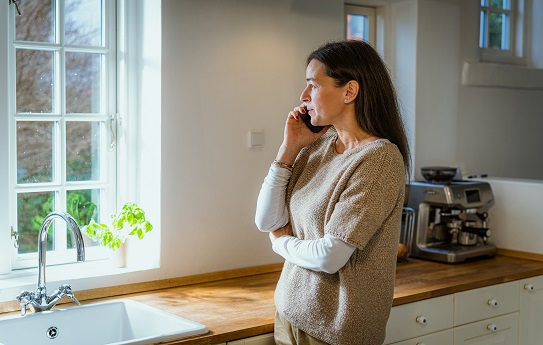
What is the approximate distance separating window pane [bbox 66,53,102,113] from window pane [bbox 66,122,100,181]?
0.06 metres

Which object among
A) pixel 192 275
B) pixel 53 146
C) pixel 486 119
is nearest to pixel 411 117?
pixel 486 119

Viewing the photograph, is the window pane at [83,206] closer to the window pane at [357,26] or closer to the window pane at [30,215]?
the window pane at [30,215]

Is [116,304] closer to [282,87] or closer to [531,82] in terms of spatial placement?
[282,87]

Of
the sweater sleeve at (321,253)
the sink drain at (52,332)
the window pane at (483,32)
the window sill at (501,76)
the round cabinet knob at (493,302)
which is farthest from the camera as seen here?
the window pane at (483,32)

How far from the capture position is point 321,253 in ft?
7.04

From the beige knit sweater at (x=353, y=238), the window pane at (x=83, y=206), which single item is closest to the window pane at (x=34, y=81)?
the window pane at (x=83, y=206)

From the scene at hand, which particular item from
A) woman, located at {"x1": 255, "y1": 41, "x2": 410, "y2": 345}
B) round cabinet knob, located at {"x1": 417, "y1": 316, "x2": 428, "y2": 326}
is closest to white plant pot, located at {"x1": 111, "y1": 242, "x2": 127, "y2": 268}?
woman, located at {"x1": 255, "y1": 41, "x2": 410, "y2": 345}

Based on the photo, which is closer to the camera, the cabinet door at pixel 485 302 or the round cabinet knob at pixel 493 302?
the cabinet door at pixel 485 302

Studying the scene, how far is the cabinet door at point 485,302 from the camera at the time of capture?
123 inches

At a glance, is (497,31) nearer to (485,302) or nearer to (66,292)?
(485,302)

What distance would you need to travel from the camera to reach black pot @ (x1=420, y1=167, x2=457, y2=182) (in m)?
3.63

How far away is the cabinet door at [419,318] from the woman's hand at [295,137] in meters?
0.78

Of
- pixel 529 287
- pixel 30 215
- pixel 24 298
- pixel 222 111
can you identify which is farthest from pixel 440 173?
pixel 24 298

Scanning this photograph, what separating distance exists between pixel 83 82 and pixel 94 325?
0.90m
